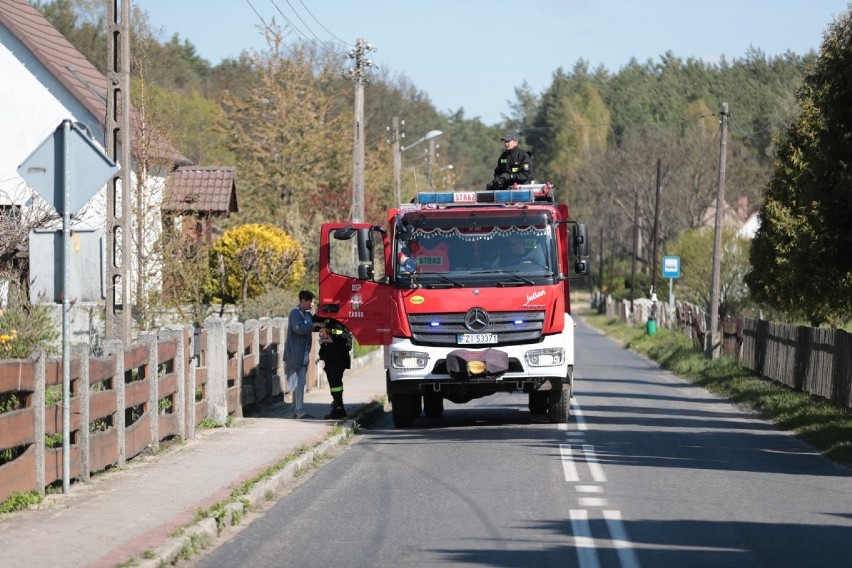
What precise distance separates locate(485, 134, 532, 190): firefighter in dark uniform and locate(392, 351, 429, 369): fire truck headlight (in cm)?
357

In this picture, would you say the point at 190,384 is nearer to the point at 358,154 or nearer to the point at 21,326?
the point at 21,326

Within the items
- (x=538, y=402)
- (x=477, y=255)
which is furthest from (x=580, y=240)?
(x=538, y=402)

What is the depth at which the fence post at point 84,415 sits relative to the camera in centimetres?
1262

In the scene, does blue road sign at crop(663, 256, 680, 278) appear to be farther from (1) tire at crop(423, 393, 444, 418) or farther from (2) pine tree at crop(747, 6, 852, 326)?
(1) tire at crop(423, 393, 444, 418)

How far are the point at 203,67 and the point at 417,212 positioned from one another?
3748 inches

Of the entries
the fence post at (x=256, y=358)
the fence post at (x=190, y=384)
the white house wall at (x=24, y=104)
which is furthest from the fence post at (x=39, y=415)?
the white house wall at (x=24, y=104)

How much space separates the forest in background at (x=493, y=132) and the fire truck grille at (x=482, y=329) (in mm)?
10669

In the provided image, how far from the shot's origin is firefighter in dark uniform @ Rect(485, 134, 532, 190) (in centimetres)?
2136

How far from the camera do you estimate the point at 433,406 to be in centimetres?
2236

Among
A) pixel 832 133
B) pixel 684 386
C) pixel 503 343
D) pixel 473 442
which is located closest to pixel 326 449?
pixel 473 442

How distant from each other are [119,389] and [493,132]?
153386 mm

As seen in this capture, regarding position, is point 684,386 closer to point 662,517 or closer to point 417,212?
point 417,212

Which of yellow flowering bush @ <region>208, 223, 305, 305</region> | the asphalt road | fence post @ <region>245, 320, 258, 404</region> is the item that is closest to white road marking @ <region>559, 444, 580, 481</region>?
the asphalt road

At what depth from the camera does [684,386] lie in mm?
32562
